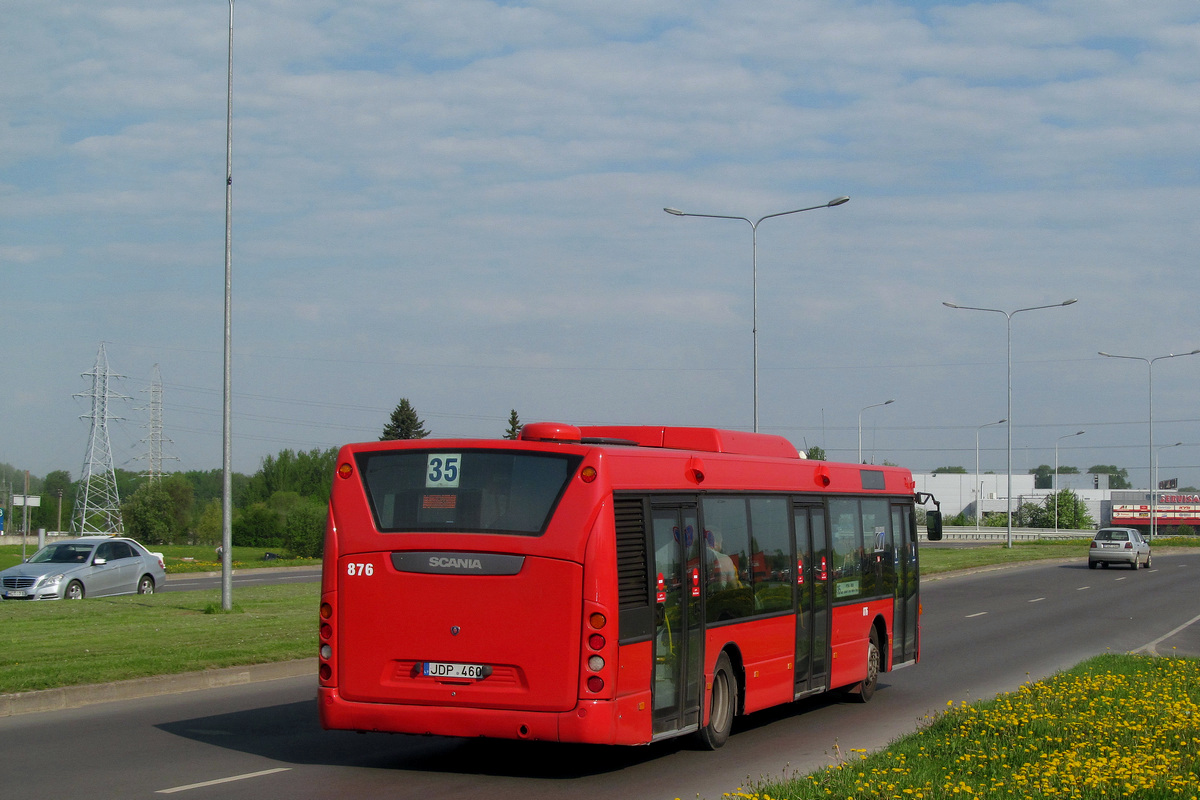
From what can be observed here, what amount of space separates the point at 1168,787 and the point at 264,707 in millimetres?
8713

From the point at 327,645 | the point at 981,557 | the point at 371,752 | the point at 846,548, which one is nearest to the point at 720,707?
the point at 371,752

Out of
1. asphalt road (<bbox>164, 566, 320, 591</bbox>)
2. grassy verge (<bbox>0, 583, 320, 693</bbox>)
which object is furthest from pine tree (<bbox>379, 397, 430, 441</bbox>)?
grassy verge (<bbox>0, 583, 320, 693</bbox>)

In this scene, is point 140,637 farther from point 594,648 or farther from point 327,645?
point 594,648

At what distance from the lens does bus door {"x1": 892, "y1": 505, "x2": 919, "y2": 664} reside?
49.1 ft

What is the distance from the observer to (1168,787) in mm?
7523

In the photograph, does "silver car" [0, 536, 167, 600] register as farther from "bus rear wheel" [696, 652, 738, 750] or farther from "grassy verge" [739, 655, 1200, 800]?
"grassy verge" [739, 655, 1200, 800]

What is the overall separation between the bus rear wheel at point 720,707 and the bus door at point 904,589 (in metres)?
4.78

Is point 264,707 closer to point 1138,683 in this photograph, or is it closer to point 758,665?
point 758,665

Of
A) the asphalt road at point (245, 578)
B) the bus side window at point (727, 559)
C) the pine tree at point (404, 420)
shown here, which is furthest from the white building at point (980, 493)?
Result: the bus side window at point (727, 559)

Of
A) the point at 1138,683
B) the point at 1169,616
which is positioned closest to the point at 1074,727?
the point at 1138,683

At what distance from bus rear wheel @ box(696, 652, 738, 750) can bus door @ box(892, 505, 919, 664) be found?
4.78 metres

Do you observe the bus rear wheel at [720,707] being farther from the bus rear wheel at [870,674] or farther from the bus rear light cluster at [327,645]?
the bus rear wheel at [870,674]

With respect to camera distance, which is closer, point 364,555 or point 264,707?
point 364,555

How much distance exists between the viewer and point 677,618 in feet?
31.3
